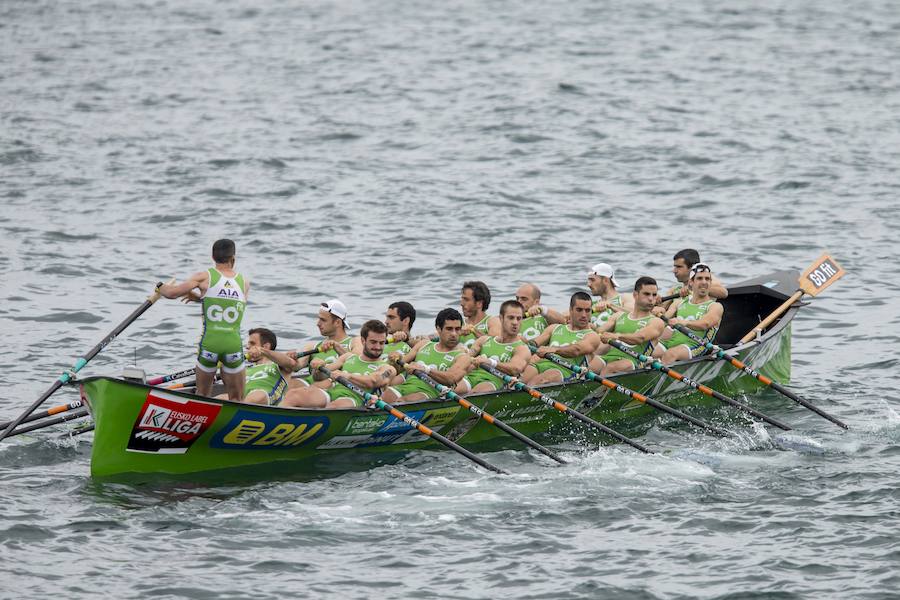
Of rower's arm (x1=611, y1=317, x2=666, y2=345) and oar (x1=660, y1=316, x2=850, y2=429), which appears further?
rower's arm (x1=611, y1=317, x2=666, y2=345)

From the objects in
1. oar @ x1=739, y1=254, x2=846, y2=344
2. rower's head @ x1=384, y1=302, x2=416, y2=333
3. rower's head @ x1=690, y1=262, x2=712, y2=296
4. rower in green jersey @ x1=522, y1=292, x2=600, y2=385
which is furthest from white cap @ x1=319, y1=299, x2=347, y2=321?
oar @ x1=739, y1=254, x2=846, y2=344

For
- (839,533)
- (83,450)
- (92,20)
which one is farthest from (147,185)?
(92,20)

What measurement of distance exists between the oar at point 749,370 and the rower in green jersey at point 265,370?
A: 6.12 m

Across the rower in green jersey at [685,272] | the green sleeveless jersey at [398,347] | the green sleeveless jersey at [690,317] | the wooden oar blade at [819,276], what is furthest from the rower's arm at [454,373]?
the wooden oar blade at [819,276]

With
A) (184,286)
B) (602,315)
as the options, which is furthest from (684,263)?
(184,286)

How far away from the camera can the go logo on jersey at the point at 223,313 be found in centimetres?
1755

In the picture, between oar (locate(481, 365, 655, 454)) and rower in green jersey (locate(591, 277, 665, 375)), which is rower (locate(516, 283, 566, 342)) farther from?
oar (locate(481, 365, 655, 454))

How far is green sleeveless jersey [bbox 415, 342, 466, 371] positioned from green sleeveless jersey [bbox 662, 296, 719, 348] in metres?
3.73

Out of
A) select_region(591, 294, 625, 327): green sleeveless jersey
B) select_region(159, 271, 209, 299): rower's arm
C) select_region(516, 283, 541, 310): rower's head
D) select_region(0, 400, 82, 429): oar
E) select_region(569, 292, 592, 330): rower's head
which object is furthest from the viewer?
select_region(591, 294, 625, 327): green sleeveless jersey

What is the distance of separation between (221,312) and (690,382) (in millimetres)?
6856

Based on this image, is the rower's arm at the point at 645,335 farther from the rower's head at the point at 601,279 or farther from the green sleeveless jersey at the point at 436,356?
the green sleeveless jersey at the point at 436,356

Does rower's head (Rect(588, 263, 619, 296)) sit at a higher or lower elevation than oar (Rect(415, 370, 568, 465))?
higher

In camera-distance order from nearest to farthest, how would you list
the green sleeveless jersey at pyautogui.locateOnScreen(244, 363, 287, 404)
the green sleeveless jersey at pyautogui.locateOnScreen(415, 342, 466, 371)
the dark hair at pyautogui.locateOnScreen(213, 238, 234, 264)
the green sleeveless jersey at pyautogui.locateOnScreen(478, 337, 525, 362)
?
the dark hair at pyautogui.locateOnScreen(213, 238, 234, 264) → the green sleeveless jersey at pyautogui.locateOnScreen(244, 363, 287, 404) → the green sleeveless jersey at pyautogui.locateOnScreen(415, 342, 466, 371) → the green sleeveless jersey at pyautogui.locateOnScreen(478, 337, 525, 362)

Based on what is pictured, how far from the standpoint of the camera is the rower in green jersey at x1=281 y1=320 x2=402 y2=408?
17.9 metres
